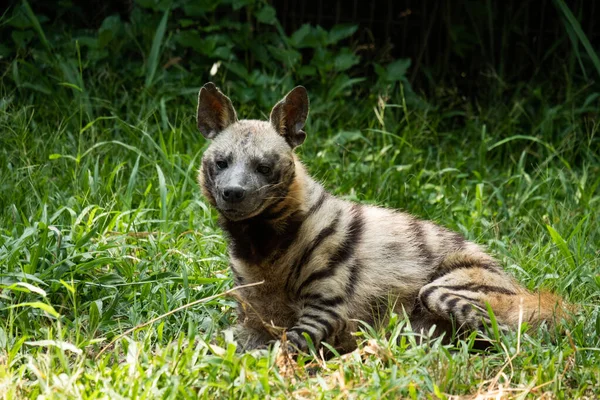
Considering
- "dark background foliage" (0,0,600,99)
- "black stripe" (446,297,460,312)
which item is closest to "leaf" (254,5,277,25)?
"dark background foliage" (0,0,600,99)

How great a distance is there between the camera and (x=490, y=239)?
18.9ft

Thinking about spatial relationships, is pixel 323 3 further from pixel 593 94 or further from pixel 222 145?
pixel 222 145

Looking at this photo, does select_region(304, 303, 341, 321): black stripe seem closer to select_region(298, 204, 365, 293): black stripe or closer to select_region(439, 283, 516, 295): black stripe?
select_region(298, 204, 365, 293): black stripe

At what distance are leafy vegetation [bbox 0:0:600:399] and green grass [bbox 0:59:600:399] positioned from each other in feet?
0.05

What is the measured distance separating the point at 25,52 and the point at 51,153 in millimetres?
1407

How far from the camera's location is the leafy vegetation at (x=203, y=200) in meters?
3.79

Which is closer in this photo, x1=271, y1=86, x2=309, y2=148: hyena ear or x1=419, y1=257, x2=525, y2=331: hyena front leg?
x1=419, y1=257, x2=525, y2=331: hyena front leg

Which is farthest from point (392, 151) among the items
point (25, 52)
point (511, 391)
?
point (511, 391)

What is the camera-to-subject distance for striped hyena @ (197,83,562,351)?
14.7 ft

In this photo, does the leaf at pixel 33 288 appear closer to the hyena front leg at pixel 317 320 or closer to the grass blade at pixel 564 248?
the hyena front leg at pixel 317 320

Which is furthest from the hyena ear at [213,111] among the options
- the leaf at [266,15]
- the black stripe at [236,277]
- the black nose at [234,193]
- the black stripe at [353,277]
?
the leaf at [266,15]

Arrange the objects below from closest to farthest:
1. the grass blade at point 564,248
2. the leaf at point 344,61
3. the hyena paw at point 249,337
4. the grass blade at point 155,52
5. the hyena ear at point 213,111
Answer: the hyena paw at point 249,337, the hyena ear at point 213,111, the grass blade at point 564,248, the grass blade at point 155,52, the leaf at point 344,61

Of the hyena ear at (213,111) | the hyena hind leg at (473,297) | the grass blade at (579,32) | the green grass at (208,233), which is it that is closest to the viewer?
the green grass at (208,233)

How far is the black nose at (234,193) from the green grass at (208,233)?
0.51 meters
